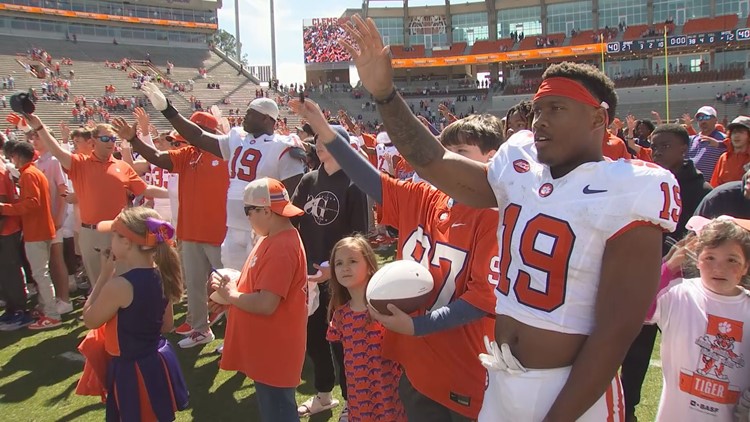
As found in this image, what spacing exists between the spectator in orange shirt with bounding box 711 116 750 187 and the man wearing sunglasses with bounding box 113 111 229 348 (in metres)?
4.90

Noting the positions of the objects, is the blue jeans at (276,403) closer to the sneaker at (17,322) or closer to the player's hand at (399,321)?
the player's hand at (399,321)

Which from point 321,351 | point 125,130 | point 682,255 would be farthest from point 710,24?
point 682,255

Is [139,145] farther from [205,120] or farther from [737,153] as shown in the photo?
[737,153]

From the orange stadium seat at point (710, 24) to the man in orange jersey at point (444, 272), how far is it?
47245mm

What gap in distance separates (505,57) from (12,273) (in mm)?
45836

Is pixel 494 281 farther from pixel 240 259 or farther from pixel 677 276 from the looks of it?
pixel 240 259

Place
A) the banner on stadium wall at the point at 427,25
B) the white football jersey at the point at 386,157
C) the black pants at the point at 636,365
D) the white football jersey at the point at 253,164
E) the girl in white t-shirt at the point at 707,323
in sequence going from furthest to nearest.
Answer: the banner on stadium wall at the point at 427,25 < the white football jersey at the point at 386,157 < the white football jersey at the point at 253,164 < the black pants at the point at 636,365 < the girl in white t-shirt at the point at 707,323

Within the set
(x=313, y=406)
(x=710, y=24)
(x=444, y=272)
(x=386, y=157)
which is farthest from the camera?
(x=710, y=24)

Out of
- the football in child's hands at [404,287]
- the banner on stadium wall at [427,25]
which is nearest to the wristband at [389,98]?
the football in child's hands at [404,287]

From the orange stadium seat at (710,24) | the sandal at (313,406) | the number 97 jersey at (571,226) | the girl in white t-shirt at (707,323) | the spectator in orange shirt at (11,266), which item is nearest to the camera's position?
the number 97 jersey at (571,226)

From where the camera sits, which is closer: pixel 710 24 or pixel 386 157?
pixel 386 157

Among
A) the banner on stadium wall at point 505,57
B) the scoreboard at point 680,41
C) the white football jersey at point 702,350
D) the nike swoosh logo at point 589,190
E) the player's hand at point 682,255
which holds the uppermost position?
the banner on stadium wall at point 505,57

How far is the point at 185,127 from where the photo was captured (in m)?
4.80

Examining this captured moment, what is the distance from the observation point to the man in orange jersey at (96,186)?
5695 millimetres
